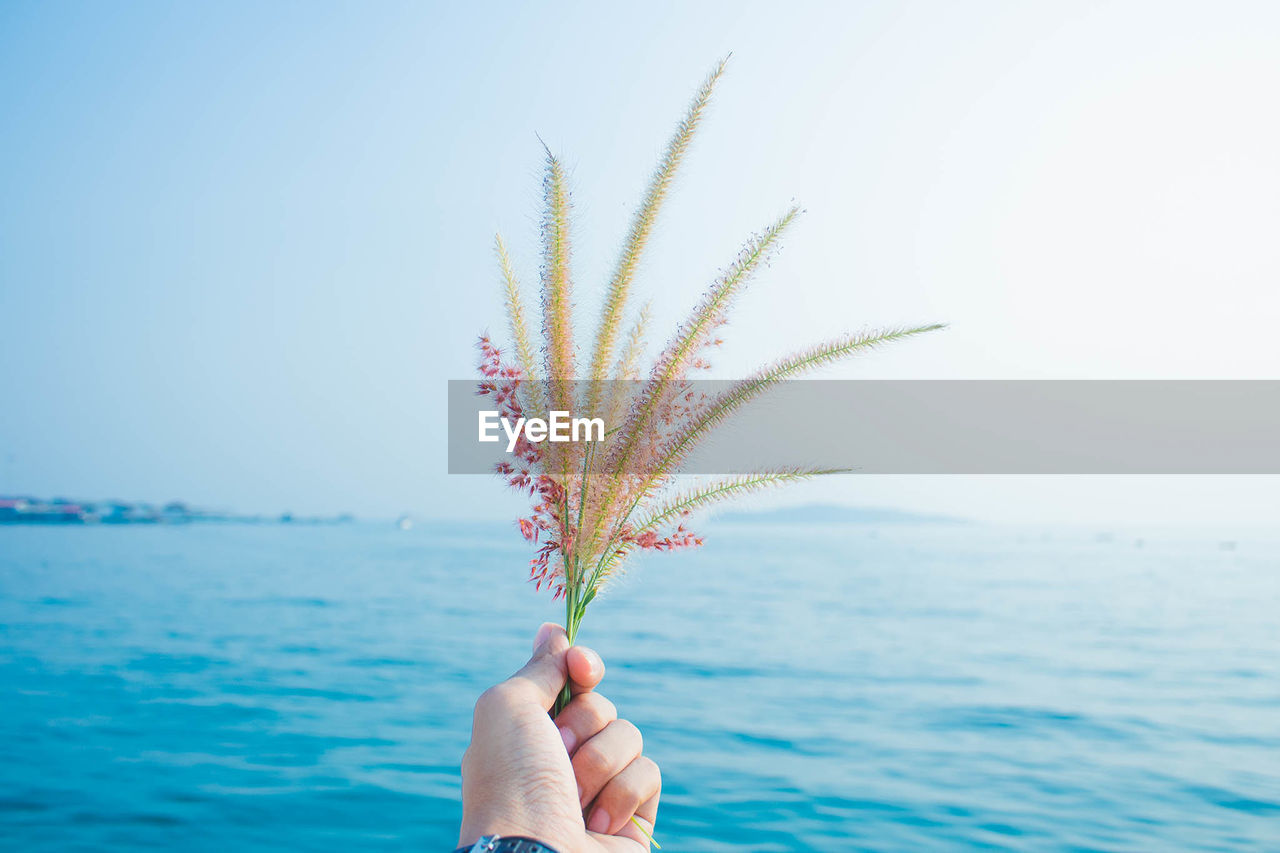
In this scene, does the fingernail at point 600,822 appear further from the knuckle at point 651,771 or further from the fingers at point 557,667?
the fingers at point 557,667

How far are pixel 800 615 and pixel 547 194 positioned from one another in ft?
83.1

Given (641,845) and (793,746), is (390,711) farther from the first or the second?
(641,845)

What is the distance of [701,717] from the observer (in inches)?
511

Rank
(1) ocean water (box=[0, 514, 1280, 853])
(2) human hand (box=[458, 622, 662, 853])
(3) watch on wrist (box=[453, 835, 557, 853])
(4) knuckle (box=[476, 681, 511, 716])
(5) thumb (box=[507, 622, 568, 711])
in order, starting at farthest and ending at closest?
1. (1) ocean water (box=[0, 514, 1280, 853])
2. (5) thumb (box=[507, 622, 568, 711])
3. (4) knuckle (box=[476, 681, 511, 716])
4. (2) human hand (box=[458, 622, 662, 853])
5. (3) watch on wrist (box=[453, 835, 557, 853])

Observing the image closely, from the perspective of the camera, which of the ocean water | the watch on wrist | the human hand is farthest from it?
the ocean water

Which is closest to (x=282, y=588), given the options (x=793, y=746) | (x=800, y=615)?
(x=800, y=615)

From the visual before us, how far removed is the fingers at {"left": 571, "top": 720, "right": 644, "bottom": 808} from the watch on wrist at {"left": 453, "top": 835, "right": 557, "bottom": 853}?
37cm

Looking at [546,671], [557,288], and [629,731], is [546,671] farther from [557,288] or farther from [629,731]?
[557,288]

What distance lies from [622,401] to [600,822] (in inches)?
37.5

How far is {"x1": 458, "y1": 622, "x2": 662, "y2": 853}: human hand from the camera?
5.59 ft

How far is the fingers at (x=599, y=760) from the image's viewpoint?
1973mm

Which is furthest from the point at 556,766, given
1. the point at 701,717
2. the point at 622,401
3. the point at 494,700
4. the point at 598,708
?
the point at 701,717

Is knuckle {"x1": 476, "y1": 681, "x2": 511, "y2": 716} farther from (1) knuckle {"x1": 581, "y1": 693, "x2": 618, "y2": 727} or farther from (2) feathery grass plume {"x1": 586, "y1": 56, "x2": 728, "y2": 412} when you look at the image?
(2) feathery grass plume {"x1": 586, "y1": 56, "x2": 728, "y2": 412}

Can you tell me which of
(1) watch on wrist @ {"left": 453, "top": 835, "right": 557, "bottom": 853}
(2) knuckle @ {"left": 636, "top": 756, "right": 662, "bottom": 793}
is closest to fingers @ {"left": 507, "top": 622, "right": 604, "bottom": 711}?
(2) knuckle @ {"left": 636, "top": 756, "right": 662, "bottom": 793}
